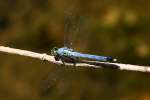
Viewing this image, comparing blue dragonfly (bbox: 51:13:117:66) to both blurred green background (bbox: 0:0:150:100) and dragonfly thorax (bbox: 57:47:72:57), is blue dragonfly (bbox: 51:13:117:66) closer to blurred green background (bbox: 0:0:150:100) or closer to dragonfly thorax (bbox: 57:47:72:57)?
dragonfly thorax (bbox: 57:47:72:57)

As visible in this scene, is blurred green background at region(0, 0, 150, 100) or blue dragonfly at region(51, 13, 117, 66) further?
blurred green background at region(0, 0, 150, 100)

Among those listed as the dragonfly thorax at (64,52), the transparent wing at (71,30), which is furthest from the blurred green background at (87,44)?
the dragonfly thorax at (64,52)

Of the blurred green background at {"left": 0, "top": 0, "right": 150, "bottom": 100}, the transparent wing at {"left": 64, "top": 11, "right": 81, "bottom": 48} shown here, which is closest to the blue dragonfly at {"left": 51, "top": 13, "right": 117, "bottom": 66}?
the transparent wing at {"left": 64, "top": 11, "right": 81, "bottom": 48}

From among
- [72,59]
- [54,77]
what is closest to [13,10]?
[54,77]

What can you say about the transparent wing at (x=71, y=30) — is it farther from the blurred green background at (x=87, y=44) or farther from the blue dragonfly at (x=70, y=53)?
the blurred green background at (x=87, y=44)

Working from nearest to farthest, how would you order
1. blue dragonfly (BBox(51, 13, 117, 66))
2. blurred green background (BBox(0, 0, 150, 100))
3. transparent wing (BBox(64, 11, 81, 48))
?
1. blue dragonfly (BBox(51, 13, 117, 66))
2. transparent wing (BBox(64, 11, 81, 48))
3. blurred green background (BBox(0, 0, 150, 100))

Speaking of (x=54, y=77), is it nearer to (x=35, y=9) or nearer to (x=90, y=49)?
(x=90, y=49)

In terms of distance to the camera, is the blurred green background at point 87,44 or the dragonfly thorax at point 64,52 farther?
the blurred green background at point 87,44

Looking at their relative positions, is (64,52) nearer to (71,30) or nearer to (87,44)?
(71,30)
